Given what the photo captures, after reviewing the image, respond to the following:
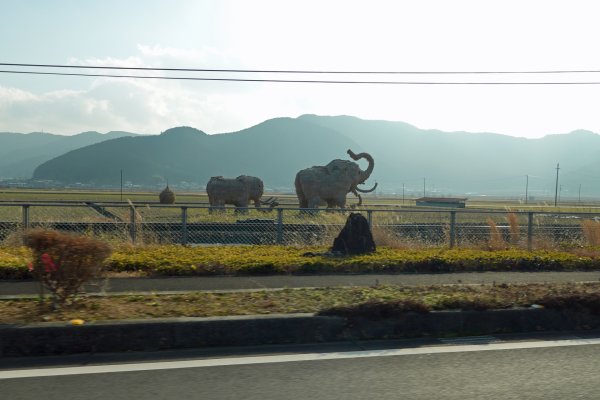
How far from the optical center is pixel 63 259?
6.36 m

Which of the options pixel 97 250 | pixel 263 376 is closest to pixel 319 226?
pixel 97 250

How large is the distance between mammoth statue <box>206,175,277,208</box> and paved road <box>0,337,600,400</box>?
22.6m

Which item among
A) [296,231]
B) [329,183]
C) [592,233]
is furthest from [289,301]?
[329,183]

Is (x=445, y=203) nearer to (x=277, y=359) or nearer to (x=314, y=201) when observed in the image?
(x=314, y=201)

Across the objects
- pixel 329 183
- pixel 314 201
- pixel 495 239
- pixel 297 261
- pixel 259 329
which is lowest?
pixel 259 329

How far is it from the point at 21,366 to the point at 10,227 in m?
8.43

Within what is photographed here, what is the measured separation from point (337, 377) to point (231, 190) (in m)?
23.8

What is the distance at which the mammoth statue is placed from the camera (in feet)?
92.8

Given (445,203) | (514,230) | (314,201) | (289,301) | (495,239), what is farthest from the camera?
(445,203)

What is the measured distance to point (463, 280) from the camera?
9570 millimetres

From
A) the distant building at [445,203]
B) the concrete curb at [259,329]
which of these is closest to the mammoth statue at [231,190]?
the distant building at [445,203]

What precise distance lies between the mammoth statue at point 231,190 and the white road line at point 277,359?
22.4 meters

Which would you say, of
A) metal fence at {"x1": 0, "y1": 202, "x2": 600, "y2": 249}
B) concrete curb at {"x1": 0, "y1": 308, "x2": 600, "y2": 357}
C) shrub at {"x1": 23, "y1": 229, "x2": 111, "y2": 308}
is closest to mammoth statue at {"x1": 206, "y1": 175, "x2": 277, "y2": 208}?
metal fence at {"x1": 0, "y1": 202, "x2": 600, "y2": 249}

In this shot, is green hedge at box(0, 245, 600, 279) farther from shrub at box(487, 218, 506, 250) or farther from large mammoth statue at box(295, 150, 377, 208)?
large mammoth statue at box(295, 150, 377, 208)
